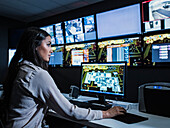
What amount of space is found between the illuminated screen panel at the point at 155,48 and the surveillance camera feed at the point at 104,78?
41cm

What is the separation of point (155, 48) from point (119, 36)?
0.50 metres

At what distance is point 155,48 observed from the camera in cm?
182

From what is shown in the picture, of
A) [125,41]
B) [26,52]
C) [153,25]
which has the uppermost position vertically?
[153,25]

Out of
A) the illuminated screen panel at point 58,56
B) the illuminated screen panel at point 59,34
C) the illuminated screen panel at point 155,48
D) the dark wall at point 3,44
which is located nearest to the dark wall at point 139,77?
the illuminated screen panel at point 155,48

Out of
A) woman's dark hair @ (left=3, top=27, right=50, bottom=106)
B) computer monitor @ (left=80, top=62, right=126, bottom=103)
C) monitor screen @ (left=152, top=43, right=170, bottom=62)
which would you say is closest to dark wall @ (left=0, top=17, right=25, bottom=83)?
computer monitor @ (left=80, top=62, right=126, bottom=103)

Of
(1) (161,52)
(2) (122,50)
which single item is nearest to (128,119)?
(1) (161,52)

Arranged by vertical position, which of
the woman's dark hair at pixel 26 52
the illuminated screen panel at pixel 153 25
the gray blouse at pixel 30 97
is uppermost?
the illuminated screen panel at pixel 153 25

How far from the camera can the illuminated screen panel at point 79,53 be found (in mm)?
2412

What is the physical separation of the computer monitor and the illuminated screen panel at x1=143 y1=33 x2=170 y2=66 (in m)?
0.41

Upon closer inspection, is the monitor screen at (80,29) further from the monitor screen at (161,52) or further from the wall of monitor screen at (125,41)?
the monitor screen at (161,52)

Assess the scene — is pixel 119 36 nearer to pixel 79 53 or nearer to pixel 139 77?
pixel 139 77

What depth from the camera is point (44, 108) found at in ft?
3.58

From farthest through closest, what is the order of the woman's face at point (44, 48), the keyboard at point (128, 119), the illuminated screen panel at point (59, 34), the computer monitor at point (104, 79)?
the illuminated screen panel at point (59, 34), the computer monitor at point (104, 79), the keyboard at point (128, 119), the woman's face at point (44, 48)

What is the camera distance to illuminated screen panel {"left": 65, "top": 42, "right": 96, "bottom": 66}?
2.41 meters
